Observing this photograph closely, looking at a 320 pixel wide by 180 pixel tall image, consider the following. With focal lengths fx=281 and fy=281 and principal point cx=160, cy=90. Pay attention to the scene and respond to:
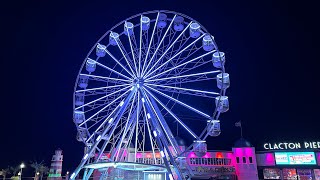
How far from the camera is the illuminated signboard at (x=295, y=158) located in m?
44.2

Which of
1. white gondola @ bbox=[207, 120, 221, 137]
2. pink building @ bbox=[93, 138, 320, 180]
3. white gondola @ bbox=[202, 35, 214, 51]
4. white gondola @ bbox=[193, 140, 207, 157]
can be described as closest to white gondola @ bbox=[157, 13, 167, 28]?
white gondola @ bbox=[202, 35, 214, 51]

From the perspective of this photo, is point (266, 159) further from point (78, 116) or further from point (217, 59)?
point (78, 116)

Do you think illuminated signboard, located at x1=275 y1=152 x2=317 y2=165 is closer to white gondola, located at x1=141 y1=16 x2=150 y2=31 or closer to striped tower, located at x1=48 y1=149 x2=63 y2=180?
white gondola, located at x1=141 y1=16 x2=150 y2=31

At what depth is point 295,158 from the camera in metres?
45.9

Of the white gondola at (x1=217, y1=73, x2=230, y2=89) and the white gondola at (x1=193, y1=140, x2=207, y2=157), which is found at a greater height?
the white gondola at (x1=217, y1=73, x2=230, y2=89)

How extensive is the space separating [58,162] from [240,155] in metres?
33.3

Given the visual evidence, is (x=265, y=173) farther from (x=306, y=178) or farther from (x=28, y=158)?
(x=28, y=158)

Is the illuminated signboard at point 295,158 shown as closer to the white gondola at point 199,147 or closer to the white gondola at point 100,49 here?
the white gondola at point 199,147

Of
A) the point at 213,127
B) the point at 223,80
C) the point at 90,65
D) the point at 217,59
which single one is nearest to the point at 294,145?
the point at 223,80

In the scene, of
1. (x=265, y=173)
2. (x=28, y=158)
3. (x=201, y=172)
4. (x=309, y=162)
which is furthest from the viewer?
(x=28, y=158)

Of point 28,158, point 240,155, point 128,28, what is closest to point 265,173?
point 240,155

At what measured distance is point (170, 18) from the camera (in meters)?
29.1

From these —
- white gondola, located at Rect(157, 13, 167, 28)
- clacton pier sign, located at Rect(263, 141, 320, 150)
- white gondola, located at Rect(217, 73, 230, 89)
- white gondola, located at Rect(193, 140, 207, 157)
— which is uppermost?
white gondola, located at Rect(157, 13, 167, 28)

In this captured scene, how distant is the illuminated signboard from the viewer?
44.2m
